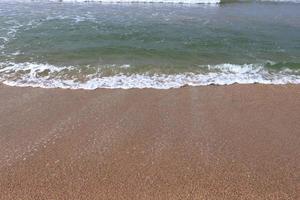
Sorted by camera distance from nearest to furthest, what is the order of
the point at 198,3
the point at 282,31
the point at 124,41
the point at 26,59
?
the point at 26,59, the point at 124,41, the point at 282,31, the point at 198,3

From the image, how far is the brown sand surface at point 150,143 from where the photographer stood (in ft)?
21.4

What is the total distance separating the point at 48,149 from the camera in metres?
7.63

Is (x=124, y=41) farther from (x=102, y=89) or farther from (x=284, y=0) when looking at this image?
(x=284, y=0)

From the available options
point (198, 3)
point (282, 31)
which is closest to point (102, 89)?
point (282, 31)

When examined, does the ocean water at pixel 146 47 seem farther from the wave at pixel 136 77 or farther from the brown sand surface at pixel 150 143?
the brown sand surface at pixel 150 143

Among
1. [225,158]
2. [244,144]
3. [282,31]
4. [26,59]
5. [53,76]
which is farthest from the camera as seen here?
[282,31]

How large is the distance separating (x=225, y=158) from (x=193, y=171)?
805 millimetres

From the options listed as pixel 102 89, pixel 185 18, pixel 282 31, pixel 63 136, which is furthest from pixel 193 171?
pixel 185 18

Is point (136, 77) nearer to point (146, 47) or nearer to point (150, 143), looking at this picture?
point (146, 47)

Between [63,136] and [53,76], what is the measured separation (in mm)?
4048

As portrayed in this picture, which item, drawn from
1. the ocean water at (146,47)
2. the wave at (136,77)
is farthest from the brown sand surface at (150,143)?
the ocean water at (146,47)

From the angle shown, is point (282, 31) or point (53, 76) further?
point (282, 31)

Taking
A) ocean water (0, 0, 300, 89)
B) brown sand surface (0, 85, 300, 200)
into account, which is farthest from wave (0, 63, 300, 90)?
brown sand surface (0, 85, 300, 200)

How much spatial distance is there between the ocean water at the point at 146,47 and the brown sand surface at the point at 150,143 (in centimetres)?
114
